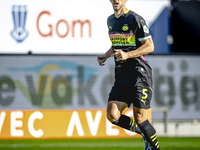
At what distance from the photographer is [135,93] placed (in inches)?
150

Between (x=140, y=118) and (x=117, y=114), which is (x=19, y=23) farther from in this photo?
(x=140, y=118)

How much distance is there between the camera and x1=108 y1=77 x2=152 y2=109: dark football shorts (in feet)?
12.4

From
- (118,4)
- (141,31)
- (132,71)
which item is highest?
(118,4)

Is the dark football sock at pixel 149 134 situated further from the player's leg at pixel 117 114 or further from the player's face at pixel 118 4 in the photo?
the player's face at pixel 118 4

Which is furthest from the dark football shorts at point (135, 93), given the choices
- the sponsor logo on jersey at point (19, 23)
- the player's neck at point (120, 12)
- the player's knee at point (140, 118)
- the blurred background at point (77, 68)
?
the sponsor logo on jersey at point (19, 23)

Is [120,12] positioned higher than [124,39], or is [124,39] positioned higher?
[120,12]

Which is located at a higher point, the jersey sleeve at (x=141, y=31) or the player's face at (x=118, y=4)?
the player's face at (x=118, y=4)

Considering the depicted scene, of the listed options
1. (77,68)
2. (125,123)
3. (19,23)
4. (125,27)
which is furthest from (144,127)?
(19,23)

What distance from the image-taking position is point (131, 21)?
379 centimetres

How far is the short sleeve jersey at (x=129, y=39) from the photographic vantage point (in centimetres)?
377

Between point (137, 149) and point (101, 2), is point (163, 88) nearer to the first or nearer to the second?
point (101, 2)

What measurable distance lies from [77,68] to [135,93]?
9187 mm

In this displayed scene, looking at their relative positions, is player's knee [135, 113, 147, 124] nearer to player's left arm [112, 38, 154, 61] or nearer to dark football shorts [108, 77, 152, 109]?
dark football shorts [108, 77, 152, 109]

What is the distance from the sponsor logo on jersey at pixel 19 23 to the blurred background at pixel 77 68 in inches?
1.8
